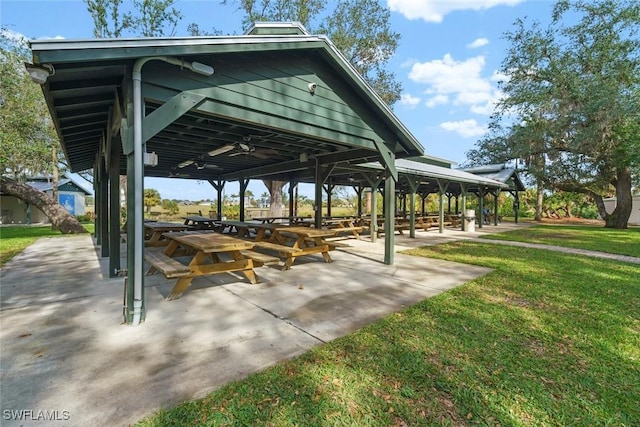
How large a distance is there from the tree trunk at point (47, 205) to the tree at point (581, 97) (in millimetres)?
26228

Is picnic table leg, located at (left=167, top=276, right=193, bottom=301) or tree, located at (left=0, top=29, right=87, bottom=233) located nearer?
picnic table leg, located at (left=167, top=276, right=193, bottom=301)

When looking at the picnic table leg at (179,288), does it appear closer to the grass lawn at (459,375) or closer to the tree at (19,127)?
the grass lawn at (459,375)

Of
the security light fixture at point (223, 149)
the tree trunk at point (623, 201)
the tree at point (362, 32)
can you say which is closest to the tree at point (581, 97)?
the tree trunk at point (623, 201)

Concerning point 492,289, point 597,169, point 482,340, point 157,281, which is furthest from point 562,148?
point 157,281

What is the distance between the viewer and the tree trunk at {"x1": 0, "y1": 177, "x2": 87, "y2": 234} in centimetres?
1304

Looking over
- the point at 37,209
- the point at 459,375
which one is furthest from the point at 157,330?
the point at 37,209

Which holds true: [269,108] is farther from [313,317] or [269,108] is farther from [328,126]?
[313,317]

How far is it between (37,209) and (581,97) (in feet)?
119

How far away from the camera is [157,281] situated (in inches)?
199

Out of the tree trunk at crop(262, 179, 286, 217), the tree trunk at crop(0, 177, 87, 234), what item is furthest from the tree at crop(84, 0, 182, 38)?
the tree trunk at crop(262, 179, 286, 217)

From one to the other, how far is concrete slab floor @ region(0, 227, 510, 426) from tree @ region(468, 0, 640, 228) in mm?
16902

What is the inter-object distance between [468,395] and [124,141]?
407cm

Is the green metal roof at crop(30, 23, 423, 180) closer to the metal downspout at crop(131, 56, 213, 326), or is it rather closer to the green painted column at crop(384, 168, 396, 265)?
the metal downspout at crop(131, 56, 213, 326)

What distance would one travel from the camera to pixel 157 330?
10.2ft
